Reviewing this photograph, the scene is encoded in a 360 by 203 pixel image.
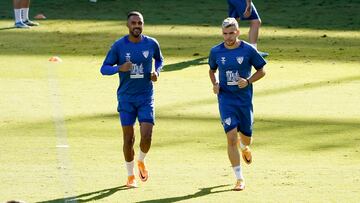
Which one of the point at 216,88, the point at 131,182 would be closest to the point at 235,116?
the point at 216,88

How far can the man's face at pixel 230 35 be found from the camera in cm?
1361

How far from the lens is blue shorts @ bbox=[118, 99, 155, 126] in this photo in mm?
13766

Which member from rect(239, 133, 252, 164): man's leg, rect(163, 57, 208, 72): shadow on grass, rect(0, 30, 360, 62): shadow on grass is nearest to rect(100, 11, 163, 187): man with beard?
rect(239, 133, 252, 164): man's leg

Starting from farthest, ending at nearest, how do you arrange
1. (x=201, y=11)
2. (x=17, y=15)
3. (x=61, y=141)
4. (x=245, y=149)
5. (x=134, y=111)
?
(x=201, y=11), (x=17, y=15), (x=61, y=141), (x=245, y=149), (x=134, y=111)

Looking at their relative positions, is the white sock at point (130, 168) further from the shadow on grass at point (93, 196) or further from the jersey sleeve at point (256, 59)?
the jersey sleeve at point (256, 59)

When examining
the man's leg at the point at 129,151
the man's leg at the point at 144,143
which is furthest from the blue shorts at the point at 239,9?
the man's leg at the point at 129,151

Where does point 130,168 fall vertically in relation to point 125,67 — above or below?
below

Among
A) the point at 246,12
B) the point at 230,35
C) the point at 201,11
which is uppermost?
the point at 230,35

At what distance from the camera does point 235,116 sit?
13.8m

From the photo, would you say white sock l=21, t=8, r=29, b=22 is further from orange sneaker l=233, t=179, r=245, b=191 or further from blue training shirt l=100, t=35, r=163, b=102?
orange sneaker l=233, t=179, r=245, b=191

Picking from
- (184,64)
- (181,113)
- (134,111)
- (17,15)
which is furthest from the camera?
(17,15)

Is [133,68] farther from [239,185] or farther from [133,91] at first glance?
[239,185]

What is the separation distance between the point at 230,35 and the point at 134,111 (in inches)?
55.1

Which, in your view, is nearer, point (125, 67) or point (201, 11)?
point (125, 67)
